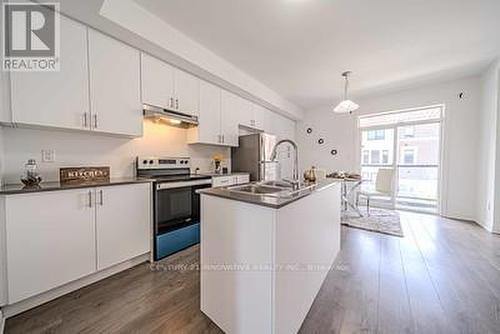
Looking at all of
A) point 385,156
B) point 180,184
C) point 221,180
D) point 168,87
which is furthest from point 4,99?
point 385,156

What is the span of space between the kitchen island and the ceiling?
5.93 ft

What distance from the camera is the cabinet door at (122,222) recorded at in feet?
5.99

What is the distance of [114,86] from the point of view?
6.71ft

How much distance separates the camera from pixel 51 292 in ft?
5.22

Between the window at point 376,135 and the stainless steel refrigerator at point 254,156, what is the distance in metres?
2.67

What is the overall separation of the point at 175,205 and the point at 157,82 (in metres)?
1.47

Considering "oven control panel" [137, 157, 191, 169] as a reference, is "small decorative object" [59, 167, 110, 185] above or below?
below

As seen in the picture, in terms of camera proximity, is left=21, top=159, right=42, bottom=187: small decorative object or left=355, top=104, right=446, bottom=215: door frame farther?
left=355, top=104, right=446, bottom=215: door frame

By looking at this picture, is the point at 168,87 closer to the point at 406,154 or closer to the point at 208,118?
the point at 208,118

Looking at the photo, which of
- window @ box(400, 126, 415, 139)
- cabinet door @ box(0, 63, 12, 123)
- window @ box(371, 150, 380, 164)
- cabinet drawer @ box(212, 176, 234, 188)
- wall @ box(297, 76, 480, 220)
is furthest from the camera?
window @ box(371, 150, 380, 164)

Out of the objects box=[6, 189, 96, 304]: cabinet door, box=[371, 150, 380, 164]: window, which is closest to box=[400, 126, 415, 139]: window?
box=[371, 150, 380, 164]: window

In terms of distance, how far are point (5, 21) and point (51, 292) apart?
6.72 ft

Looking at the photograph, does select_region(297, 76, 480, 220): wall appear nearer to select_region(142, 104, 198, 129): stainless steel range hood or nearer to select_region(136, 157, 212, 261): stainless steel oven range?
select_region(142, 104, 198, 129): stainless steel range hood

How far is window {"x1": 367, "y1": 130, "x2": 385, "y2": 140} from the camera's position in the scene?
189 inches
